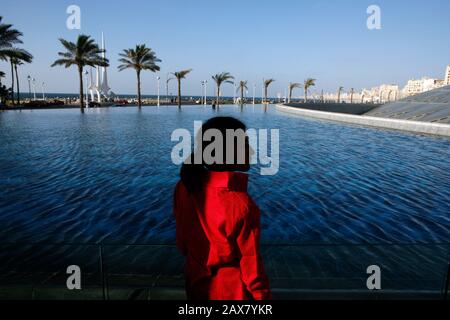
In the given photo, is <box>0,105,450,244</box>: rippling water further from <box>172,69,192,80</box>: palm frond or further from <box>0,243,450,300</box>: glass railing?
<box>172,69,192,80</box>: palm frond

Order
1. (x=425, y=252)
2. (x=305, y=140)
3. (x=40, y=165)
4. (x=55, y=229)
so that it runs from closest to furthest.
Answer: (x=425, y=252), (x=55, y=229), (x=40, y=165), (x=305, y=140)

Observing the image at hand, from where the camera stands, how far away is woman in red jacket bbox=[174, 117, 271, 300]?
1.58m

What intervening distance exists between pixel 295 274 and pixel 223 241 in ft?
7.08

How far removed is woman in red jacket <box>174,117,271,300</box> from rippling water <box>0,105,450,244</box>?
4743 millimetres

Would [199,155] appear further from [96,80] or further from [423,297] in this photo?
[96,80]

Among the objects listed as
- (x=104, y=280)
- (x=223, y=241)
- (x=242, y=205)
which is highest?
(x=242, y=205)

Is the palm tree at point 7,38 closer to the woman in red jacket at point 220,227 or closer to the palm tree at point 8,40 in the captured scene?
the palm tree at point 8,40

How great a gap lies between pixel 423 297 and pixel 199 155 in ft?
9.66

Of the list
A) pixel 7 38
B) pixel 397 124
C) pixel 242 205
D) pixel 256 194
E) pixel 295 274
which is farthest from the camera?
pixel 7 38

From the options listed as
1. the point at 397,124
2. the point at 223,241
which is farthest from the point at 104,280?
the point at 397,124

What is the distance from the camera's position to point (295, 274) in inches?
136

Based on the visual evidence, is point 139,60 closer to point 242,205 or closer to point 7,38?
point 7,38
